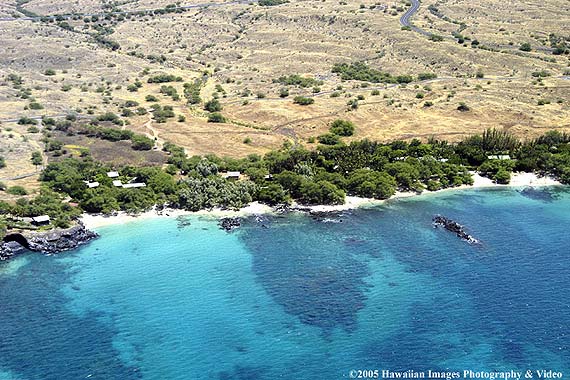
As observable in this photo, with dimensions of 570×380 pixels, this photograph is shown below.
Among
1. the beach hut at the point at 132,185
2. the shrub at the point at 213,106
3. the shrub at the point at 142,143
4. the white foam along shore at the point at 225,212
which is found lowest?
the shrub at the point at 213,106

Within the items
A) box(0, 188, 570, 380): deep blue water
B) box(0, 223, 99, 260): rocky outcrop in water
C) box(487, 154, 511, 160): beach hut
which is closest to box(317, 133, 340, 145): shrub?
box(487, 154, 511, 160): beach hut

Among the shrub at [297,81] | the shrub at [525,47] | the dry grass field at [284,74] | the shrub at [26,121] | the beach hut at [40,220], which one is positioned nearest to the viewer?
the beach hut at [40,220]

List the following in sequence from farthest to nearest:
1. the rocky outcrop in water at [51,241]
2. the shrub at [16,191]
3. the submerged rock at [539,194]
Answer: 1. the submerged rock at [539,194]
2. the shrub at [16,191]
3. the rocky outcrop in water at [51,241]

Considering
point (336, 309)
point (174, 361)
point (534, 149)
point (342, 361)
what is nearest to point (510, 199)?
point (534, 149)

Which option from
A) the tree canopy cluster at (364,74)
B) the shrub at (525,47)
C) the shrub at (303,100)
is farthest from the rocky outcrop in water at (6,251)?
the shrub at (525,47)

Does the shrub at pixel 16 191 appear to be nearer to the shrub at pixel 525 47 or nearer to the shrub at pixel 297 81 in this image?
the shrub at pixel 297 81

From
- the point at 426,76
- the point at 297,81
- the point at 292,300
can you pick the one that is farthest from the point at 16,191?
the point at 426,76

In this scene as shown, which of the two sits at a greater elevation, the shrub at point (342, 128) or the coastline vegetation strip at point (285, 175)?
the coastline vegetation strip at point (285, 175)
